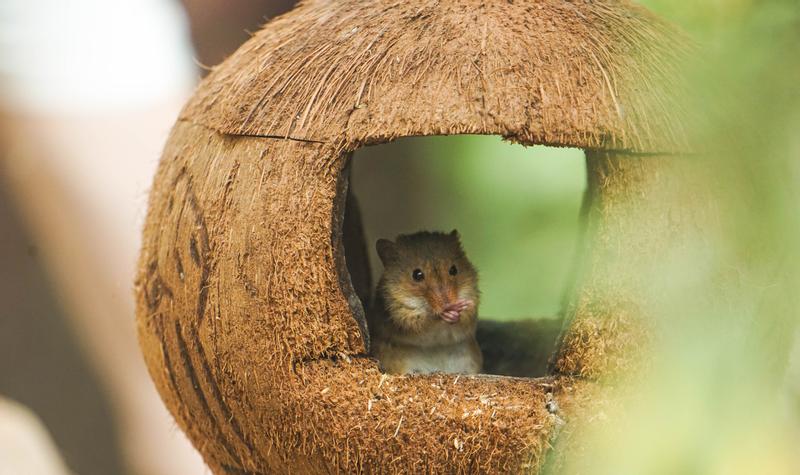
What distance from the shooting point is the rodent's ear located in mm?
2957

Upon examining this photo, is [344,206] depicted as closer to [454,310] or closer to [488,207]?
[454,310]

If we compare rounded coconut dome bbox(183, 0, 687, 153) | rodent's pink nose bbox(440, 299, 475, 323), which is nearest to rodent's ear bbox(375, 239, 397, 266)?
rodent's pink nose bbox(440, 299, 475, 323)

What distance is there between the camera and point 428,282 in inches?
112

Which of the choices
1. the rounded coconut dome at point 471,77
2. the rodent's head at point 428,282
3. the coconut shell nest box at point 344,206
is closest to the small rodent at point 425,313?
the rodent's head at point 428,282

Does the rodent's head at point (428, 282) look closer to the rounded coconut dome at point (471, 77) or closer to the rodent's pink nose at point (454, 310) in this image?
the rodent's pink nose at point (454, 310)

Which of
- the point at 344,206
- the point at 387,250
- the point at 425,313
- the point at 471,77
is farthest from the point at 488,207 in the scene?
the point at 471,77

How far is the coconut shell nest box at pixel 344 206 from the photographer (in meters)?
2.09

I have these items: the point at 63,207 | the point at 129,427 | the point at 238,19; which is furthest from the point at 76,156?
the point at 129,427

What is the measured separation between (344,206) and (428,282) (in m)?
0.64

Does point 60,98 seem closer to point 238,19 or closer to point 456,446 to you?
point 238,19

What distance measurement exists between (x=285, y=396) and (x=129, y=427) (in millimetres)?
2828

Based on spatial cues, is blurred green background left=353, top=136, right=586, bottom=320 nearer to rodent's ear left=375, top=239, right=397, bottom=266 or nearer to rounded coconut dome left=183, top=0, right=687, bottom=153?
rodent's ear left=375, top=239, right=397, bottom=266

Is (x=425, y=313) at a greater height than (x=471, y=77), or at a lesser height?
lesser

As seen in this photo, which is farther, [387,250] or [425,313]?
[387,250]
